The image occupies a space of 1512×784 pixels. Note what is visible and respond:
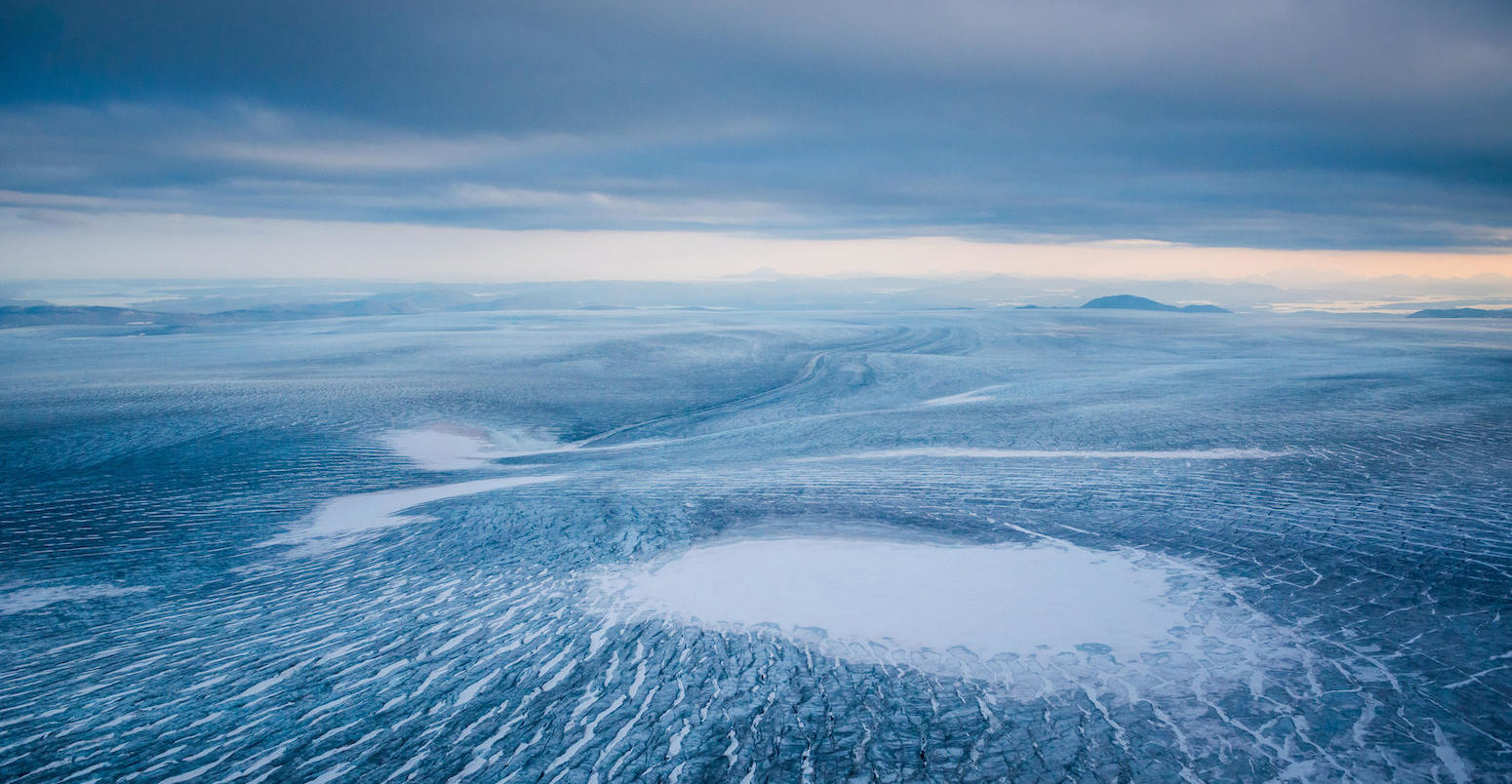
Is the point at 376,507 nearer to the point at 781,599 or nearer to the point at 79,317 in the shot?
the point at 781,599

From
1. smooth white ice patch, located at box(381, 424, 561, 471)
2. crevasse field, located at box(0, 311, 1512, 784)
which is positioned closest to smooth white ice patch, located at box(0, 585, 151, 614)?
crevasse field, located at box(0, 311, 1512, 784)

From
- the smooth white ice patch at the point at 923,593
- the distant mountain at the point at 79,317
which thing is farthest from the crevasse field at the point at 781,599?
the distant mountain at the point at 79,317

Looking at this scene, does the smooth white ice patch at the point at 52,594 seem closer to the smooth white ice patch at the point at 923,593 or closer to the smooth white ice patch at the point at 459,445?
the smooth white ice patch at the point at 923,593

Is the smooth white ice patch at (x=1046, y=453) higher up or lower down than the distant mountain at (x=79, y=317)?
higher up

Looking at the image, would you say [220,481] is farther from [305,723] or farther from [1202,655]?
[1202,655]

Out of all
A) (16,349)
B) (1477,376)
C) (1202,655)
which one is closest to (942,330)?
(1477,376)

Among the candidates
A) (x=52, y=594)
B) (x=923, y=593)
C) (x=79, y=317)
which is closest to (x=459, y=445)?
(x=52, y=594)

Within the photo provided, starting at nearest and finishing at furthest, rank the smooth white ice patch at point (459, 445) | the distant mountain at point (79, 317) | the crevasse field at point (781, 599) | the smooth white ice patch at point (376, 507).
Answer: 1. the crevasse field at point (781, 599)
2. the smooth white ice patch at point (376, 507)
3. the smooth white ice patch at point (459, 445)
4. the distant mountain at point (79, 317)
